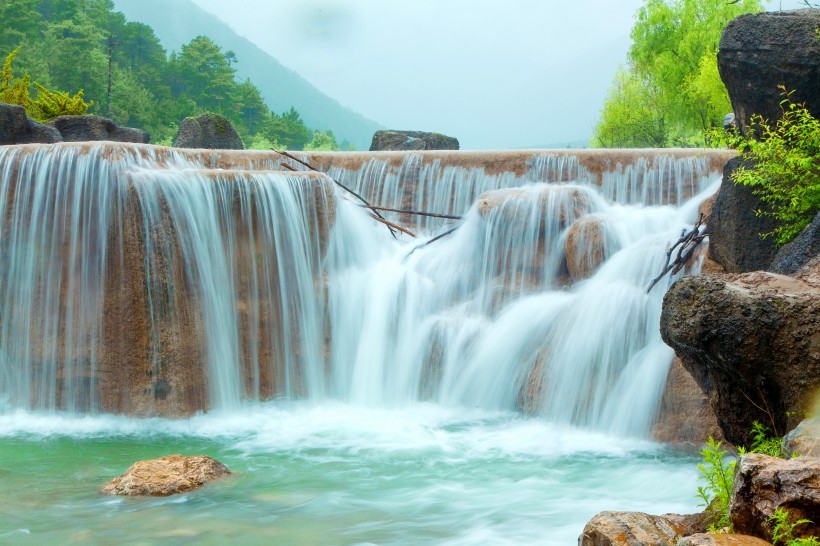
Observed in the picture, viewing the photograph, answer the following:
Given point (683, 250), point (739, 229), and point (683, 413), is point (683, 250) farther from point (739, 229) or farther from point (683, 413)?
point (683, 413)

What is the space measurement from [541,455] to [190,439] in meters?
3.59

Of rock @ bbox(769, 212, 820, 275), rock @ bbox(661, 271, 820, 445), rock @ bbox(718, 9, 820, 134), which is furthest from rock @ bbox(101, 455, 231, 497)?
rock @ bbox(718, 9, 820, 134)

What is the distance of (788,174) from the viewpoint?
8.12m

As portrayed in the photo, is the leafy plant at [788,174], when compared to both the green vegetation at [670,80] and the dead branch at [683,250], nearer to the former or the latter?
the dead branch at [683,250]

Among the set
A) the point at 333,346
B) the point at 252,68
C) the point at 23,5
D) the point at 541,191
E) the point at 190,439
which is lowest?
the point at 190,439

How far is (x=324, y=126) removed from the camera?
15625cm

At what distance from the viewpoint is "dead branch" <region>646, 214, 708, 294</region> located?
9.45 meters

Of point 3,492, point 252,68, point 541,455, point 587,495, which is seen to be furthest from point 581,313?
point 252,68

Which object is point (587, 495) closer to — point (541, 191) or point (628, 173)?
point (541, 191)

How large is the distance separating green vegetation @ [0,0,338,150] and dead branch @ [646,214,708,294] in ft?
108

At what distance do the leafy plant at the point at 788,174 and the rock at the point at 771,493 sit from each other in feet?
15.5

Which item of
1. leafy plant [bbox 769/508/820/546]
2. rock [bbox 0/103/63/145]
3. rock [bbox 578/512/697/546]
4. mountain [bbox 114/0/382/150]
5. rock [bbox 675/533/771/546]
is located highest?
mountain [bbox 114/0/382/150]

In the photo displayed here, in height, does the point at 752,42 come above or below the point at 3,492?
above

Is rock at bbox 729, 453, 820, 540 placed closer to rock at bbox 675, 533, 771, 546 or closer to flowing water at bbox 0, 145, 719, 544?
rock at bbox 675, 533, 771, 546
